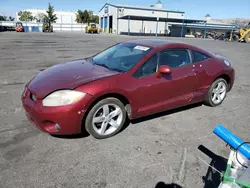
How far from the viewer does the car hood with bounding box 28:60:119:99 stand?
3281 mm

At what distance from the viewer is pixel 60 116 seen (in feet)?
10.2

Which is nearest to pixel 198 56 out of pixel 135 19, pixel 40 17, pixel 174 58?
pixel 174 58

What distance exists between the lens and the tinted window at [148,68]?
3.72 meters

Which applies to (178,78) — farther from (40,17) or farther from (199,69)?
(40,17)

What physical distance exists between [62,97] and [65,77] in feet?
1.67

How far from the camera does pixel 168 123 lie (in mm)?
4137

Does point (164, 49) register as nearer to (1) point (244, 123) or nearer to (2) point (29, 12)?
(1) point (244, 123)

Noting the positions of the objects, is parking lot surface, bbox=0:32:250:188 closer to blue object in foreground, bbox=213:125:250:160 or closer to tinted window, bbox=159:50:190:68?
blue object in foreground, bbox=213:125:250:160

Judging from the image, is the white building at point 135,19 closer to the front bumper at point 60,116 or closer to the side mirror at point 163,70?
the side mirror at point 163,70

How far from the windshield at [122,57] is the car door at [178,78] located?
0.42 metres

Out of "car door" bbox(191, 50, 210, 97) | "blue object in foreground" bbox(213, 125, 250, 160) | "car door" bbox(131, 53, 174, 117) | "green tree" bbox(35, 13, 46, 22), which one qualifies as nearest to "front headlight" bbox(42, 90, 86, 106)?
"car door" bbox(131, 53, 174, 117)

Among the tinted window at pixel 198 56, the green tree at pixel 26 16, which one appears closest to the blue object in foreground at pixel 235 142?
the tinted window at pixel 198 56

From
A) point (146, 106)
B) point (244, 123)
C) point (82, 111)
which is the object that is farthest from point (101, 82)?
point (244, 123)

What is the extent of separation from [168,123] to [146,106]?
626mm
